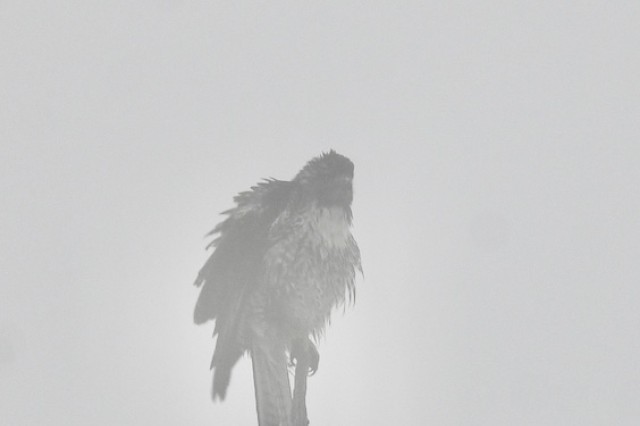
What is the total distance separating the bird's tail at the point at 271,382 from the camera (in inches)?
254

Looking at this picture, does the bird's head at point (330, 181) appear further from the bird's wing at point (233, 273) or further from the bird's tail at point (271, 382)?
the bird's tail at point (271, 382)

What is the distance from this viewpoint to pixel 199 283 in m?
7.44

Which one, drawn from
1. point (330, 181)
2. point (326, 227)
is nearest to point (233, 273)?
point (326, 227)

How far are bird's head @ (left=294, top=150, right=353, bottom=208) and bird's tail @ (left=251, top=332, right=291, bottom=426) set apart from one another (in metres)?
1.44

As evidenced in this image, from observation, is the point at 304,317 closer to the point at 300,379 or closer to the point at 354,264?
the point at 354,264

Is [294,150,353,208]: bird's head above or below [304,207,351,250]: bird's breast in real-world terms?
above

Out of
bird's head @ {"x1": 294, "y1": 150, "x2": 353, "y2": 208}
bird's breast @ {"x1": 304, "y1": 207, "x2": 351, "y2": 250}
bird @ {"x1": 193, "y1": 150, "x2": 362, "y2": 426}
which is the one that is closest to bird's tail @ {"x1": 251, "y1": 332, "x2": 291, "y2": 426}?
bird @ {"x1": 193, "y1": 150, "x2": 362, "y2": 426}

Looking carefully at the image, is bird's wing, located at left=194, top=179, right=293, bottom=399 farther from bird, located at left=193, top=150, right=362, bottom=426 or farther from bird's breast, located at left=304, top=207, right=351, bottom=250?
bird's breast, located at left=304, top=207, right=351, bottom=250

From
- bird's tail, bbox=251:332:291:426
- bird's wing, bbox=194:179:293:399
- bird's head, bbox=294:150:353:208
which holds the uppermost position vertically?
bird's head, bbox=294:150:353:208

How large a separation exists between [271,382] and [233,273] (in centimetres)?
113

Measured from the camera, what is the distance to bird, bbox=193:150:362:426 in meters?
7.20

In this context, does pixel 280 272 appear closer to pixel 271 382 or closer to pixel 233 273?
pixel 233 273

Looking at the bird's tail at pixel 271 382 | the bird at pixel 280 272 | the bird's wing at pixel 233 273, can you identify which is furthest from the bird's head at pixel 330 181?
the bird's tail at pixel 271 382

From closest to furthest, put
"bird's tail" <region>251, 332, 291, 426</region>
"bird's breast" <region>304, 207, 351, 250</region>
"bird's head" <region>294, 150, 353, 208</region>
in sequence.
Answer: "bird's tail" <region>251, 332, 291, 426</region>
"bird's breast" <region>304, 207, 351, 250</region>
"bird's head" <region>294, 150, 353, 208</region>
